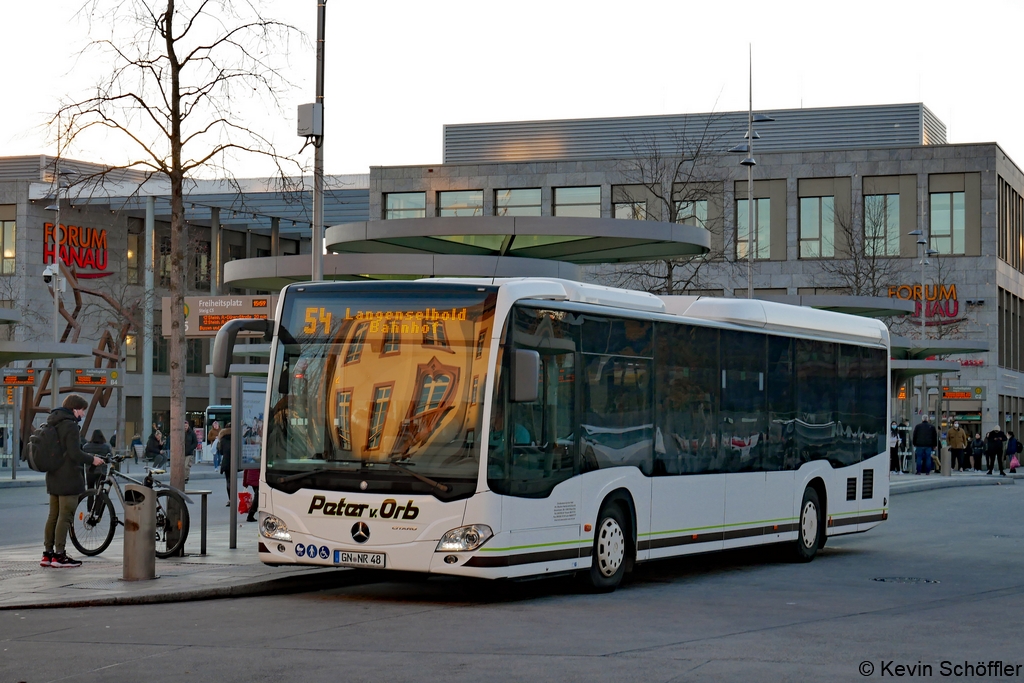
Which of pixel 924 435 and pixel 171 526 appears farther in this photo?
pixel 924 435

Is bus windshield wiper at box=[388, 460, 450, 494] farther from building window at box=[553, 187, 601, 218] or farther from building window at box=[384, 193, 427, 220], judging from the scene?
building window at box=[384, 193, 427, 220]

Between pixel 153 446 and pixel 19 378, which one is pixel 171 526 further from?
pixel 153 446

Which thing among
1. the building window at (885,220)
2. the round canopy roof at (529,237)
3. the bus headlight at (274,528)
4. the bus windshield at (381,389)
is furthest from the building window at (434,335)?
the building window at (885,220)

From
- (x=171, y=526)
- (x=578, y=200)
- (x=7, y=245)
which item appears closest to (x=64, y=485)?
(x=171, y=526)

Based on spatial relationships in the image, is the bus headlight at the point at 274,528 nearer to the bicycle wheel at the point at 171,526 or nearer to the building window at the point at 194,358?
the bicycle wheel at the point at 171,526

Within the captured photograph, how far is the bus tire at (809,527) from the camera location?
56.1 feet

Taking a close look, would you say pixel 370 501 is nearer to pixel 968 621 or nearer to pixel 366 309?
pixel 366 309

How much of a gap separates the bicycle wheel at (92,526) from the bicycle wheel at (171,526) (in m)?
0.73

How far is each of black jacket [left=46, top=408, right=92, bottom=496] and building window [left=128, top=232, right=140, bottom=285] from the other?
67.8 metres

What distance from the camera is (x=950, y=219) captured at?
67125 millimetres

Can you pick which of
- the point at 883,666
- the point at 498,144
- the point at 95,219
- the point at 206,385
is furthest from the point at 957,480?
the point at 206,385

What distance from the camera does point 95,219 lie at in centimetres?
7681

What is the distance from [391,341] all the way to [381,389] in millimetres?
432

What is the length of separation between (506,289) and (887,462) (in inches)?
353
